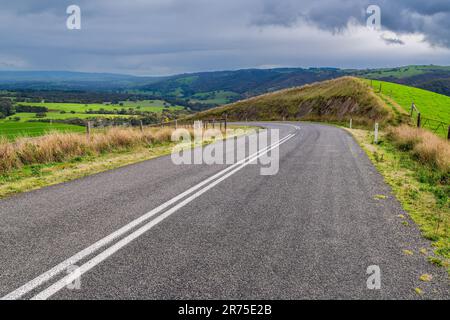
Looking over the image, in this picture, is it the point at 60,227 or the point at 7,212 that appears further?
the point at 7,212

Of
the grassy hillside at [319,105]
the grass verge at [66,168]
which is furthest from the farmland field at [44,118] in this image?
the grassy hillside at [319,105]

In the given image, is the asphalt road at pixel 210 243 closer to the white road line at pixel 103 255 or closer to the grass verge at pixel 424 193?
the white road line at pixel 103 255

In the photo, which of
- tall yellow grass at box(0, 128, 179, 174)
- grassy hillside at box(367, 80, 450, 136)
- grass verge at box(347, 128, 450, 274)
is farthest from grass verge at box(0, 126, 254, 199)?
grassy hillside at box(367, 80, 450, 136)

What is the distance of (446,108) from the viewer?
47.9 metres

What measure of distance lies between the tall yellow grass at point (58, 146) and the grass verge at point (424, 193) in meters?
11.3

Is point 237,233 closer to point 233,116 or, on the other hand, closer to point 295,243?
point 295,243

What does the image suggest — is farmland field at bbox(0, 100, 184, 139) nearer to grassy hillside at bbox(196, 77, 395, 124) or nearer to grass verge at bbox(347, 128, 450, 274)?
grass verge at bbox(347, 128, 450, 274)

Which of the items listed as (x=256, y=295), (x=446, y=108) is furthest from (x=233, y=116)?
(x=256, y=295)

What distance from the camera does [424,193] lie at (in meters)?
8.12

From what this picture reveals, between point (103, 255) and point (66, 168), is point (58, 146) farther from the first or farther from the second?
point (103, 255)

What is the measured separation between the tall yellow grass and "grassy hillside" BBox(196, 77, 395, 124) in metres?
32.7

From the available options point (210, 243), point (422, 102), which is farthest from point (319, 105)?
point (210, 243)

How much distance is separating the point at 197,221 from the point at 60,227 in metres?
2.19
